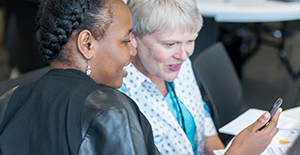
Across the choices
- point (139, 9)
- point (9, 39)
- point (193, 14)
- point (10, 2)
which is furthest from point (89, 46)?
point (10, 2)

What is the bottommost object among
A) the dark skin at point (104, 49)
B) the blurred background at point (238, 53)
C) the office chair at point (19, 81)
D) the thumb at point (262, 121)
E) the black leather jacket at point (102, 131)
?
the blurred background at point (238, 53)

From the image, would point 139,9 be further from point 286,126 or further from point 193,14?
point 286,126

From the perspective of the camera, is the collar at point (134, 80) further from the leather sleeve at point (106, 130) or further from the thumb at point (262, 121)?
the leather sleeve at point (106, 130)

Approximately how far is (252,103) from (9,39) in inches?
93.7

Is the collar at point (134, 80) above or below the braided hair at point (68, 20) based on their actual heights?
below

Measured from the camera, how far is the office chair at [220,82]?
5.95ft

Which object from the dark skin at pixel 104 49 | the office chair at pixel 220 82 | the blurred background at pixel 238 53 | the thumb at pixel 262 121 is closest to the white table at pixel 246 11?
the blurred background at pixel 238 53

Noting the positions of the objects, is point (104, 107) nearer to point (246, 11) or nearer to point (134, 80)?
point (134, 80)

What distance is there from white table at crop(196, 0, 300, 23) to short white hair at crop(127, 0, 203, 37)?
1.66 metres

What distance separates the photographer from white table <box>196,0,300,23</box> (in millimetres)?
2967

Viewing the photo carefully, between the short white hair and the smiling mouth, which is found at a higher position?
the short white hair

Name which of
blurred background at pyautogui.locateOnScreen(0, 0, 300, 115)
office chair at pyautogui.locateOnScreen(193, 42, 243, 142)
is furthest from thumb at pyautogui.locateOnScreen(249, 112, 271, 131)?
blurred background at pyautogui.locateOnScreen(0, 0, 300, 115)

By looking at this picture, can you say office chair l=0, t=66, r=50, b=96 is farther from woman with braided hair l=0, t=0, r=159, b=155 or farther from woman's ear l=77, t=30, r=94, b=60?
woman's ear l=77, t=30, r=94, b=60

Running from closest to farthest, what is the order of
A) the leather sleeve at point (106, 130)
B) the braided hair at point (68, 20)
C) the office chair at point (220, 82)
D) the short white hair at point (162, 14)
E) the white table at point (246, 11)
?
1. the leather sleeve at point (106, 130)
2. the braided hair at point (68, 20)
3. the short white hair at point (162, 14)
4. the office chair at point (220, 82)
5. the white table at point (246, 11)
